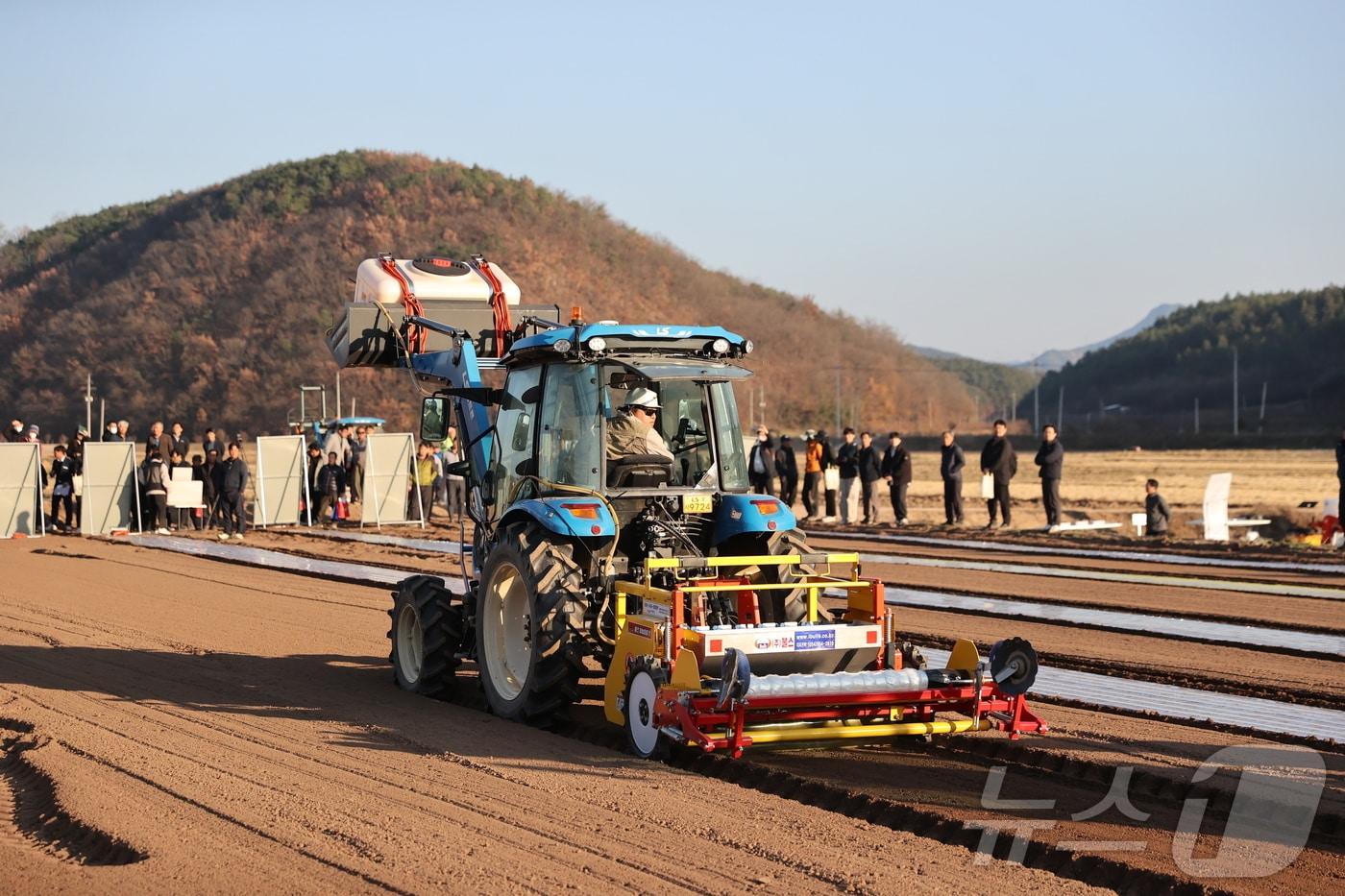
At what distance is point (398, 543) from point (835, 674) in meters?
15.9

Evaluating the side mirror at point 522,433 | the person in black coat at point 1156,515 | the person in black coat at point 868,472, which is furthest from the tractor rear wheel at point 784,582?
the person in black coat at point 868,472

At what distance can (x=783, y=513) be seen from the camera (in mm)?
8750

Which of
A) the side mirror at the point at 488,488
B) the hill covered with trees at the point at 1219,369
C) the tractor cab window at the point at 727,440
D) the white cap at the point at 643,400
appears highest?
the hill covered with trees at the point at 1219,369

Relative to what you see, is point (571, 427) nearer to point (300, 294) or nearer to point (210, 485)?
point (210, 485)

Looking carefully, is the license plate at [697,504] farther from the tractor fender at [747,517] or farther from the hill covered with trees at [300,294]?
the hill covered with trees at [300,294]

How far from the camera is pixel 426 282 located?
39.3ft

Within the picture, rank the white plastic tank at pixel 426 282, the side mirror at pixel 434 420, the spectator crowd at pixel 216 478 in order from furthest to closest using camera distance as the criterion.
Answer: the spectator crowd at pixel 216 478
the white plastic tank at pixel 426 282
the side mirror at pixel 434 420

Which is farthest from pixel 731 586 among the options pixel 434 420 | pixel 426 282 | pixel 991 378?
pixel 991 378

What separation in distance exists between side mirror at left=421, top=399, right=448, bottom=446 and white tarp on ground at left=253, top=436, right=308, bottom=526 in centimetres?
1708

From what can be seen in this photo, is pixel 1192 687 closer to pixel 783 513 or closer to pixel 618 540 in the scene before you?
pixel 783 513

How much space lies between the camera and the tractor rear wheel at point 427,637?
381 inches

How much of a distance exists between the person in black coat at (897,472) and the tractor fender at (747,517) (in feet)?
53.8

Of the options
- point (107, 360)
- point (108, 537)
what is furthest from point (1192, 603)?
point (107, 360)

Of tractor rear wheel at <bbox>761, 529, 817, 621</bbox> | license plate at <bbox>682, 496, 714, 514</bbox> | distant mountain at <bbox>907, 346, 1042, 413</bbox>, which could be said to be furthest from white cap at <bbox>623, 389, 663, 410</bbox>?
distant mountain at <bbox>907, 346, 1042, 413</bbox>
